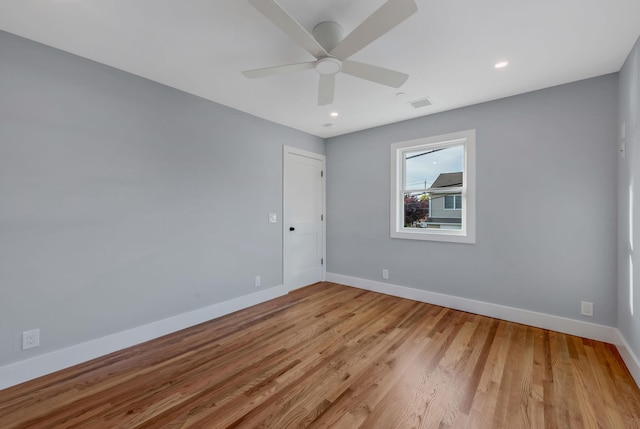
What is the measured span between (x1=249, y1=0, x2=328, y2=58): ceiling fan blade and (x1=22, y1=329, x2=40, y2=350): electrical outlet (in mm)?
2822

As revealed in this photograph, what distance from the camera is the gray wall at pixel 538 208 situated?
2572 millimetres

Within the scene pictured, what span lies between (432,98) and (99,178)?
3.52 meters

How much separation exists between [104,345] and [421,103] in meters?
4.13

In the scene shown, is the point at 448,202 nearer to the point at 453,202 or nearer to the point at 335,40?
the point at 453,202

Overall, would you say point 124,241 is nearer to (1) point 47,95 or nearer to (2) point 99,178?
(2) point 99,178

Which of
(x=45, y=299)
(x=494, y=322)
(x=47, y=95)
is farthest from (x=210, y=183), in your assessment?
(x=494, y=322)

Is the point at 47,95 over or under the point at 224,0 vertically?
under

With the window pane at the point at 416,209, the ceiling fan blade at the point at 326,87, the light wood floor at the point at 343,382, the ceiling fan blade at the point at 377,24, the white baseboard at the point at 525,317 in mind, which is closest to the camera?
the ceiling fan blade at the point at 377,24

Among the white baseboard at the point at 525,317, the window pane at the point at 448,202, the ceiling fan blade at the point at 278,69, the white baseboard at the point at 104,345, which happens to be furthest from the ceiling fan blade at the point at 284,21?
the white baseboard at the point at 525,317

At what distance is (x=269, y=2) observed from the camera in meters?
1.35

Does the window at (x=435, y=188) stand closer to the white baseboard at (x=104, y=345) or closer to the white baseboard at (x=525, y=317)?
the white baseboard at (x=525, y=317)

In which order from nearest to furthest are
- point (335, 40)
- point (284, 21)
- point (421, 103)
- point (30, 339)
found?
1. point (284, 21)
2. point (335, 40)
3. point (30, 339)
4. point (421, 103)

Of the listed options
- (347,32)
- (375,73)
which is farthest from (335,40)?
(375,73)

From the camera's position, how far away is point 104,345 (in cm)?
237
